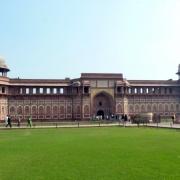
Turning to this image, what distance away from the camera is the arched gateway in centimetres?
6392

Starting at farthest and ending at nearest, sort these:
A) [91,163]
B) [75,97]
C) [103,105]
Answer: [103,105], [75,97], [91,163]

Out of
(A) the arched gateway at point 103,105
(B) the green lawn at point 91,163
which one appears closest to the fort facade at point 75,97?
(A) the arched gateway at point 103,105

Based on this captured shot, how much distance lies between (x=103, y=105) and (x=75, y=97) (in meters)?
4.79

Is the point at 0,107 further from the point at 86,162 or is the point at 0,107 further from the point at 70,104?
the point at 86,162

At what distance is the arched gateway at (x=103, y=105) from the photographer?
63922mm

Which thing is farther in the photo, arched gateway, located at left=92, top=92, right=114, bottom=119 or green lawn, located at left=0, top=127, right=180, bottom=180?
arched gateway, located at left=92, top=92, right=114, bottom=119

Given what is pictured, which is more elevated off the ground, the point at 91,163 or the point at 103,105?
the point at 103,105

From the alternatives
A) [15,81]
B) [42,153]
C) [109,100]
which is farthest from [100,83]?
[42,153]

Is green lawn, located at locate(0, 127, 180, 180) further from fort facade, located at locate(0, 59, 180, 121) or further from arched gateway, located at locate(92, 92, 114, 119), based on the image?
arched gateway, located at locate(92, 92, 114, 119)

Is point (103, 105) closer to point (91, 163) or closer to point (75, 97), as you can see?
point (75, 97)

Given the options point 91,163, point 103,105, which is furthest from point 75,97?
point 91,163

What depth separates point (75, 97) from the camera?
6262cm

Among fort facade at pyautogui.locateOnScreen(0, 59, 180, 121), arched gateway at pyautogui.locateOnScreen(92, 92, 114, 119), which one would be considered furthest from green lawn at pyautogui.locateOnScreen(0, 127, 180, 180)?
arched gateway at pyautogui.locateOnScreen(92, 92, 114, 119)

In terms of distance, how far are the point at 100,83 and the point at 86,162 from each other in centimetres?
5097
